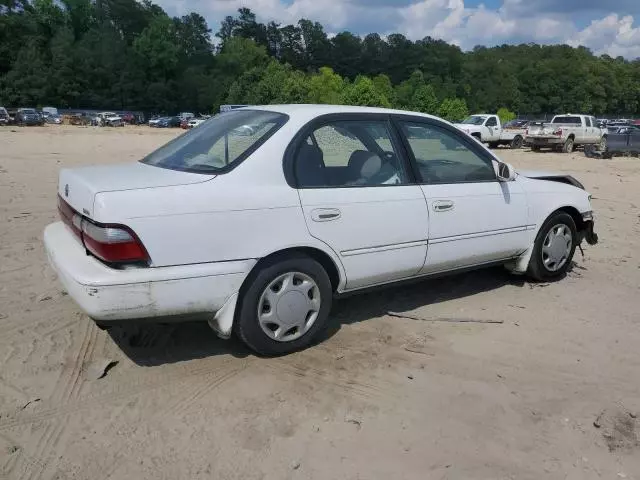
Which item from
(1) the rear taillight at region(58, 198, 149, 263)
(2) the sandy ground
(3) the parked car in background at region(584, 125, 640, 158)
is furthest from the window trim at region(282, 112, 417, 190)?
(3) the parked car in background at region(584, 125, 640, 158)

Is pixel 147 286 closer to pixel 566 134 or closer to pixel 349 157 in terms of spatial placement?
pixel 349 157

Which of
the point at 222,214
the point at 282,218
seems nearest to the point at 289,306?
the point at 282,218

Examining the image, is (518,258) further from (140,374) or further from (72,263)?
(72,263)

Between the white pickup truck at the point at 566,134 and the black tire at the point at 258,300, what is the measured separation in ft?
84.3

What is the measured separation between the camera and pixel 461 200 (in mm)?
4430

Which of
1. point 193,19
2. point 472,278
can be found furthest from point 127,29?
point 472,278

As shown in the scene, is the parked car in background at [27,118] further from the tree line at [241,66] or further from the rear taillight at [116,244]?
the rear taillight at [116,244]

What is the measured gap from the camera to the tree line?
271 feet

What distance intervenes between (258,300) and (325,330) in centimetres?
89

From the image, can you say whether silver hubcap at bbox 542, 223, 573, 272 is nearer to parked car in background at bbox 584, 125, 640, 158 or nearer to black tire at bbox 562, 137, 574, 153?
parked car in background at bbox 584, 125, 640, 158

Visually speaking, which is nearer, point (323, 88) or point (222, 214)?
point (222, 214)

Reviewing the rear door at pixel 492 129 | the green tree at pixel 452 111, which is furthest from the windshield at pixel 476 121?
the green tree at pixel 452 111

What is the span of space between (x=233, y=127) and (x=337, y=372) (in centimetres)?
183

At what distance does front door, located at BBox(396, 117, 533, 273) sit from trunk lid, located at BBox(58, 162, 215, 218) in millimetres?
1748
